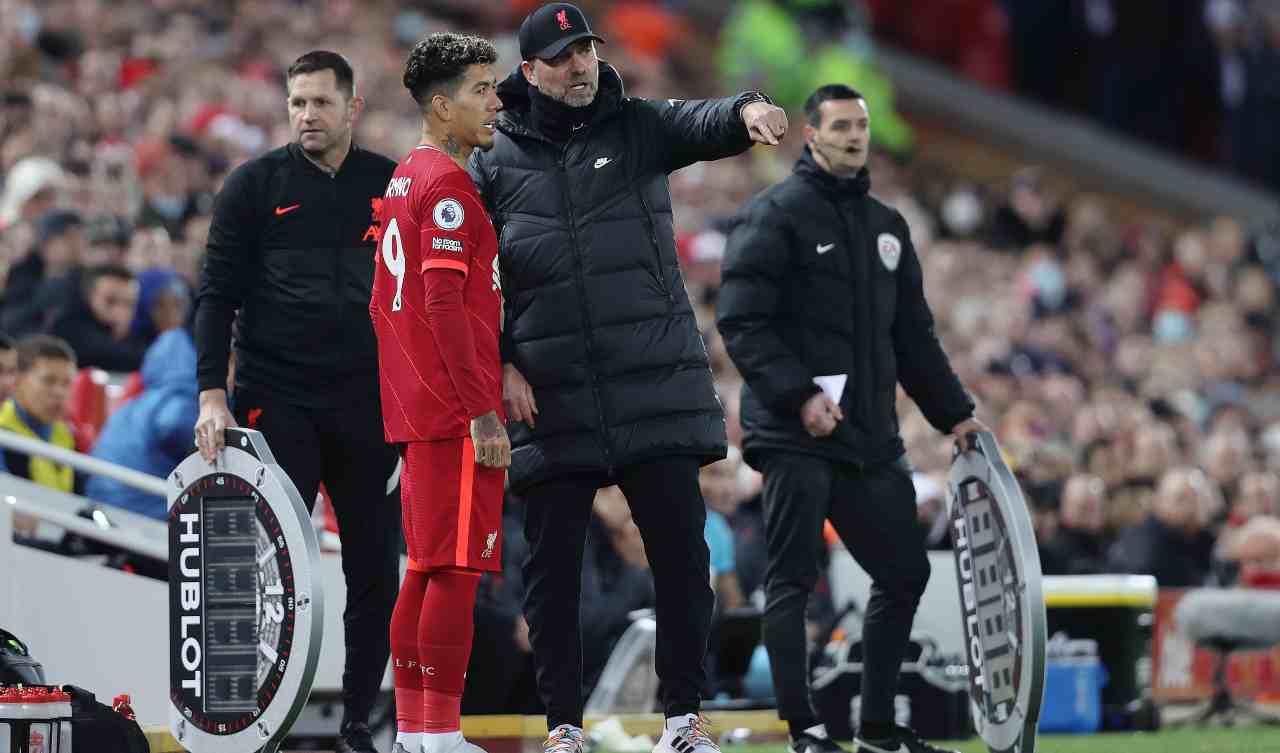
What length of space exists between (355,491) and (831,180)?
2010 mm

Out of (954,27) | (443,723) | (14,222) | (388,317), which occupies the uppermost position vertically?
(954,27)

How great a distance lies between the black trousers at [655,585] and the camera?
689 centimetres

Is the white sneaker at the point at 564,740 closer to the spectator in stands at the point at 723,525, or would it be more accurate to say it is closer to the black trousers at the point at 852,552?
the black trousers at the point at 852,552

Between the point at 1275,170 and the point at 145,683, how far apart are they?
62.1ft

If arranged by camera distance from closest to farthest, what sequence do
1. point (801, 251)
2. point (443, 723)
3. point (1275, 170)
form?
point (443, 723), point (801, 251), point (1275, 170)

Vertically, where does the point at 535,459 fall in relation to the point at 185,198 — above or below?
below

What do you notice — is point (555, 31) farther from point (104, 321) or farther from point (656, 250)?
point (104, 321)

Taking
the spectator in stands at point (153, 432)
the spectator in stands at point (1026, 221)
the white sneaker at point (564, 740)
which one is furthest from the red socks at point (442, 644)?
the spectator in stands at point (1026, 221)

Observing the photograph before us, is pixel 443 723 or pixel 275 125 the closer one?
pixel 443 723

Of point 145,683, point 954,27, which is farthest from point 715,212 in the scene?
point 145,683

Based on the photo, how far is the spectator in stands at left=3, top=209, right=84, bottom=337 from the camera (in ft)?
36.0

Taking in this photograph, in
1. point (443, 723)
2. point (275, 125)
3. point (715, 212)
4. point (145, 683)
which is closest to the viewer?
point (443, 723)

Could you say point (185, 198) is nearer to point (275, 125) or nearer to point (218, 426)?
point (275, 125)

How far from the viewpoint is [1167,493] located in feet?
43.5
